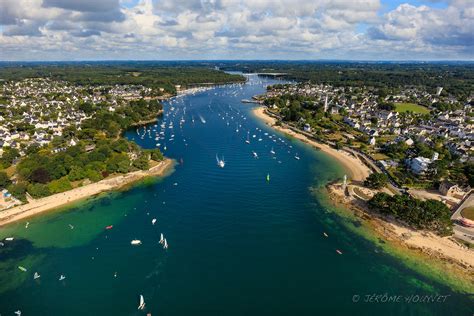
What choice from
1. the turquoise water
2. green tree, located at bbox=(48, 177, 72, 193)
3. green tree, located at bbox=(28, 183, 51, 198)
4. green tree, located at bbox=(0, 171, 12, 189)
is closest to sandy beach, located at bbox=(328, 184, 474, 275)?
the turquoise water

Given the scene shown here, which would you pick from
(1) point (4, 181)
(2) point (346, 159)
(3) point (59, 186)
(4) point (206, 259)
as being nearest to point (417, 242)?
(4) point (206, 259)

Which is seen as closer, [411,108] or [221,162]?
[221,162]

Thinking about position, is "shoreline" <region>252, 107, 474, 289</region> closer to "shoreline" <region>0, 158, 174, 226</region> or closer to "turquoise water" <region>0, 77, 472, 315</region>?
"turquoise water" <region>0, 77, 472, 315</region>

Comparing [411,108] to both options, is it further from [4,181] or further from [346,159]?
[4,181]

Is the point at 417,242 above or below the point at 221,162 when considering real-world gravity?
below

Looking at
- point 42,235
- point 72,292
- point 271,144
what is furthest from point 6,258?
point 271,144

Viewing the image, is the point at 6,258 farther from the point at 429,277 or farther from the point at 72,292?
the point at 429,277
